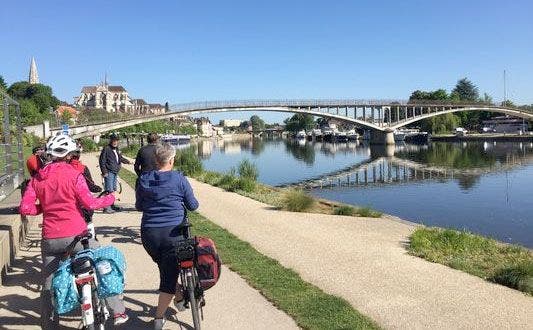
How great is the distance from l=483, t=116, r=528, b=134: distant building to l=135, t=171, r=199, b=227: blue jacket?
382 feet

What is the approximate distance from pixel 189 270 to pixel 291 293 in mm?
1971

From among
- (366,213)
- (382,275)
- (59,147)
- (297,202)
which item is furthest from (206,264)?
(366,213)

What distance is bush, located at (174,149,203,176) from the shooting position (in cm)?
2741

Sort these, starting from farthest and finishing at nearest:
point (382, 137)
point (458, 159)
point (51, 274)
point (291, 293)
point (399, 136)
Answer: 1. point (399, 136)
2. point (382, 137)
3. point (458, 159)
4. point (291, 293)
5. point (51, 274)

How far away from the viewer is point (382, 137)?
88375mm

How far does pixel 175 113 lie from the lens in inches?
2943

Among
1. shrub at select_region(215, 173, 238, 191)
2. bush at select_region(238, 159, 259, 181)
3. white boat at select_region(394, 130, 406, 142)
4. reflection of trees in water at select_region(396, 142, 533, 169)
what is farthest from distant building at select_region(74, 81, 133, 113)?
shrub at select_region(215, 173, 238, 191)

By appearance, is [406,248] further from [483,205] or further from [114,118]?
[114,118]

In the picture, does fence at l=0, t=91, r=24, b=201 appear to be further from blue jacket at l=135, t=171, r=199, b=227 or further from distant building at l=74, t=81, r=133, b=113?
distant building at l=74, t=81, r=133, b=113

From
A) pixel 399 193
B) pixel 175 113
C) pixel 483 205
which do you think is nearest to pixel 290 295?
pixel 483 205

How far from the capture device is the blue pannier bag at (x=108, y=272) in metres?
4.14

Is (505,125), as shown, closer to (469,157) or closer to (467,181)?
(469,157)

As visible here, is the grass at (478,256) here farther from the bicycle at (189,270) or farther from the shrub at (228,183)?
the shrub at (228,183)

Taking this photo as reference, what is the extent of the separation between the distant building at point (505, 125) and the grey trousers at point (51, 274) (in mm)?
117043
